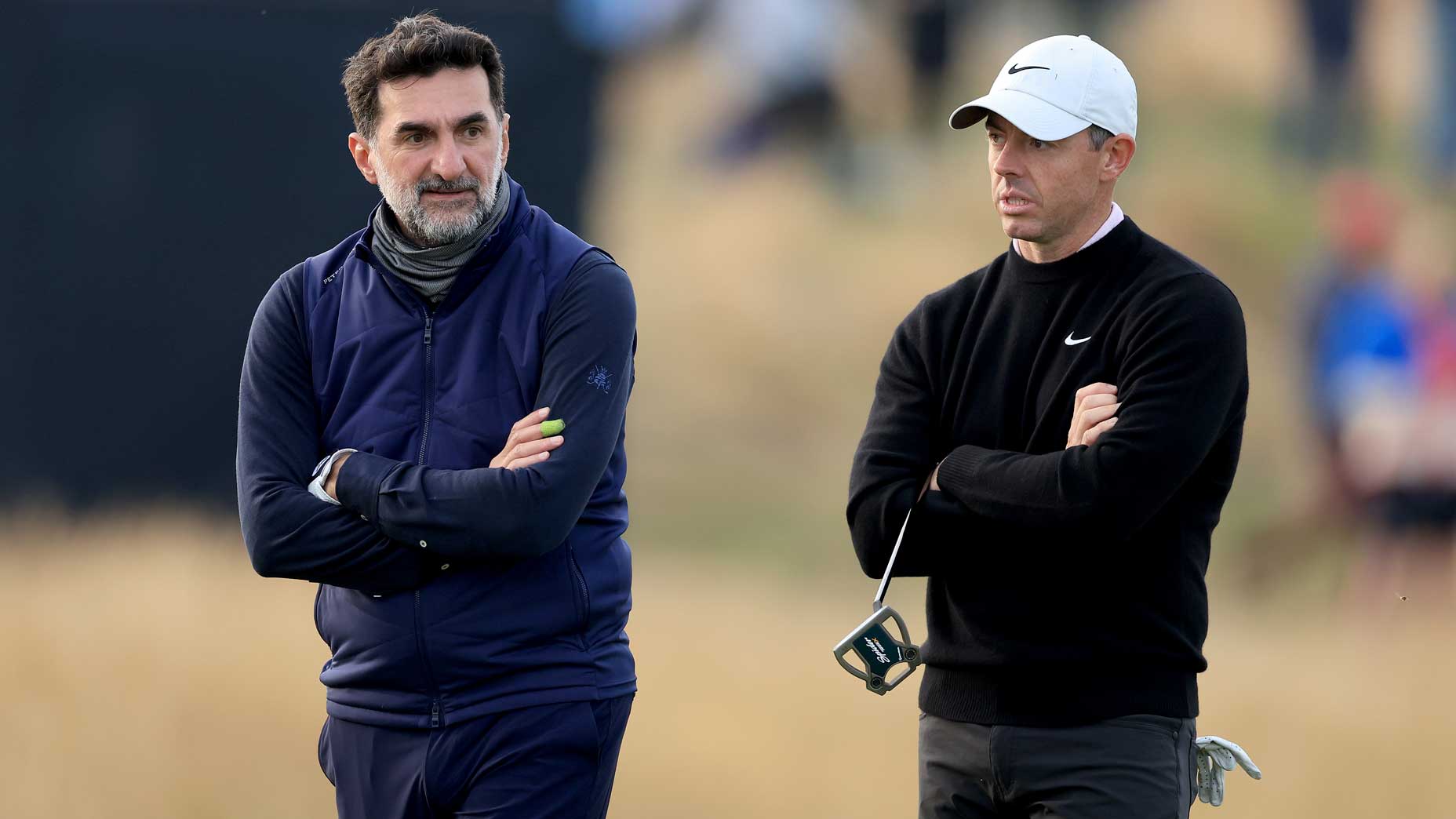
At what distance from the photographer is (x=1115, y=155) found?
2.26 meters

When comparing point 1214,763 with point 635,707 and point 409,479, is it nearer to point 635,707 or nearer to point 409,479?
point 409,479

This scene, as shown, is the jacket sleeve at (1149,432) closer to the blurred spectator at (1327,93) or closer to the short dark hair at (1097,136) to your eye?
the short dark hair at (1097,136)

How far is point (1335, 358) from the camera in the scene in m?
6.86

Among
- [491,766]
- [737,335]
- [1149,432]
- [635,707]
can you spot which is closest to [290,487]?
[491,766]

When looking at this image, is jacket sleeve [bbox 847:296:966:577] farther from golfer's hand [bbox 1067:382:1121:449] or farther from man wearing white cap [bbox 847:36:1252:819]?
golfer's hand [bbox 1067:382:1121:449]

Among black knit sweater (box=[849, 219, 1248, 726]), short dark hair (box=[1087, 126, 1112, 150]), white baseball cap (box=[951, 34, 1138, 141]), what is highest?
white baseball cap (box=[951, 34, 1138, 141])

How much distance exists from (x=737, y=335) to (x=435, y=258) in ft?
16.4

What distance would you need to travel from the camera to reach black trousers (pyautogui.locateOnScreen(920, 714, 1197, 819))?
210cm

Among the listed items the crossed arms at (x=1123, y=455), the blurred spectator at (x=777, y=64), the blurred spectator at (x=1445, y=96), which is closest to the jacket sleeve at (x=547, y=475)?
the crossed arms at (x=1123, y=455)

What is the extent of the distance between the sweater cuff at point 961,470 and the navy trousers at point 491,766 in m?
0.38

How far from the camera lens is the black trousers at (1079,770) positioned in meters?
2.10

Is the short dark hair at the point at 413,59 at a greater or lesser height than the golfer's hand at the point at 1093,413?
greater

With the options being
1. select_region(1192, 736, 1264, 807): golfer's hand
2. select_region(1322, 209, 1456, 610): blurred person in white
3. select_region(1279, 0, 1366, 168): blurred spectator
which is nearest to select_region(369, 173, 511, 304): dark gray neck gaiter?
select_region(1192, 736, 1264, 807): golfer's hand

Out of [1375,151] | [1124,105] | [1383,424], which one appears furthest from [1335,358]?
[1124,105]
